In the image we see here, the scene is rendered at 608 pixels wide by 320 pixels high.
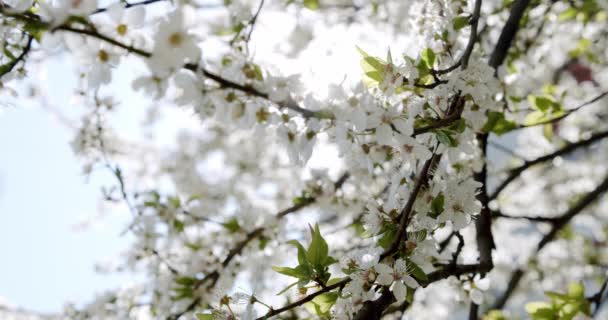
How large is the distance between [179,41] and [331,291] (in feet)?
1.58

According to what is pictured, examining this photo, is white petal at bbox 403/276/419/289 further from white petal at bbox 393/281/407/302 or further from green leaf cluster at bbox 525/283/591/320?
green leaf cluster at bbox 525/283/591/320

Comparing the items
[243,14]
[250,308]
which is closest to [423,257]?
[250,308]

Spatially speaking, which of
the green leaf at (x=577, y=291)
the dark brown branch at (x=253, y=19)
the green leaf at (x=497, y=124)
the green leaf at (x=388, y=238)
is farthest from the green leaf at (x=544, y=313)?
the dark brown branch at (x=253, y=19)

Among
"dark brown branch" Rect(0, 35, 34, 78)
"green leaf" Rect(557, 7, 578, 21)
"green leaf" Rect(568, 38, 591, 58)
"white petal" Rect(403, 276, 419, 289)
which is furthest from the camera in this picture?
"green leaf" Rect(568, 38, 591, 58)

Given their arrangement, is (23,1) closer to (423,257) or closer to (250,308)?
(250,308)

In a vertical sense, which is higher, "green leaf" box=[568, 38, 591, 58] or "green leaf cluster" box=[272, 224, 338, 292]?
"green leaf" box=[568, 38, 591, 58]

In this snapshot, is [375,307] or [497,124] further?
[497,124]

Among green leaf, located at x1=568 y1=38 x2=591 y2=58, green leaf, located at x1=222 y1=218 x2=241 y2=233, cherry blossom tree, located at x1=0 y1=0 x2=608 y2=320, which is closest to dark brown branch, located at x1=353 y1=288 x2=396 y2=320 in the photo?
cherry blossom tree, located at x1=0 y1=0 x2=608 y2=320

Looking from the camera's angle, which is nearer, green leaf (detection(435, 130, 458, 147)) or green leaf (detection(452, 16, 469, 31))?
green leaf (detection(435, 130, 458, 147))

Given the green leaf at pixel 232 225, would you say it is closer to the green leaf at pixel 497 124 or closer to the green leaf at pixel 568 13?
the green leaf at pixel 497 124

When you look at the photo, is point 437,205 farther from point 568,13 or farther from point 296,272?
point 568,13

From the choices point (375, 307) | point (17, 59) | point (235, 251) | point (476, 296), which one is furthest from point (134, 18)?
point (235, 251)

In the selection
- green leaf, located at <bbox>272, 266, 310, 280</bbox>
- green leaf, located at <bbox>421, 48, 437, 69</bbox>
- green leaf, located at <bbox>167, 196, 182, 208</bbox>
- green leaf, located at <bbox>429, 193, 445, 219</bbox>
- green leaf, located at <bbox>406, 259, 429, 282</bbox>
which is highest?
green leaf, located at <bbox>167, 196, 182, 208</bbox>

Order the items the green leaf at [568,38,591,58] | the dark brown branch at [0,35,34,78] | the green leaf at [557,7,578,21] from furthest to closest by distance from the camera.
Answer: the green leaf at [568,38,591,58] < the green leaf at [557,7,578,21] < the dark brown branch at [0,35,34,78]
